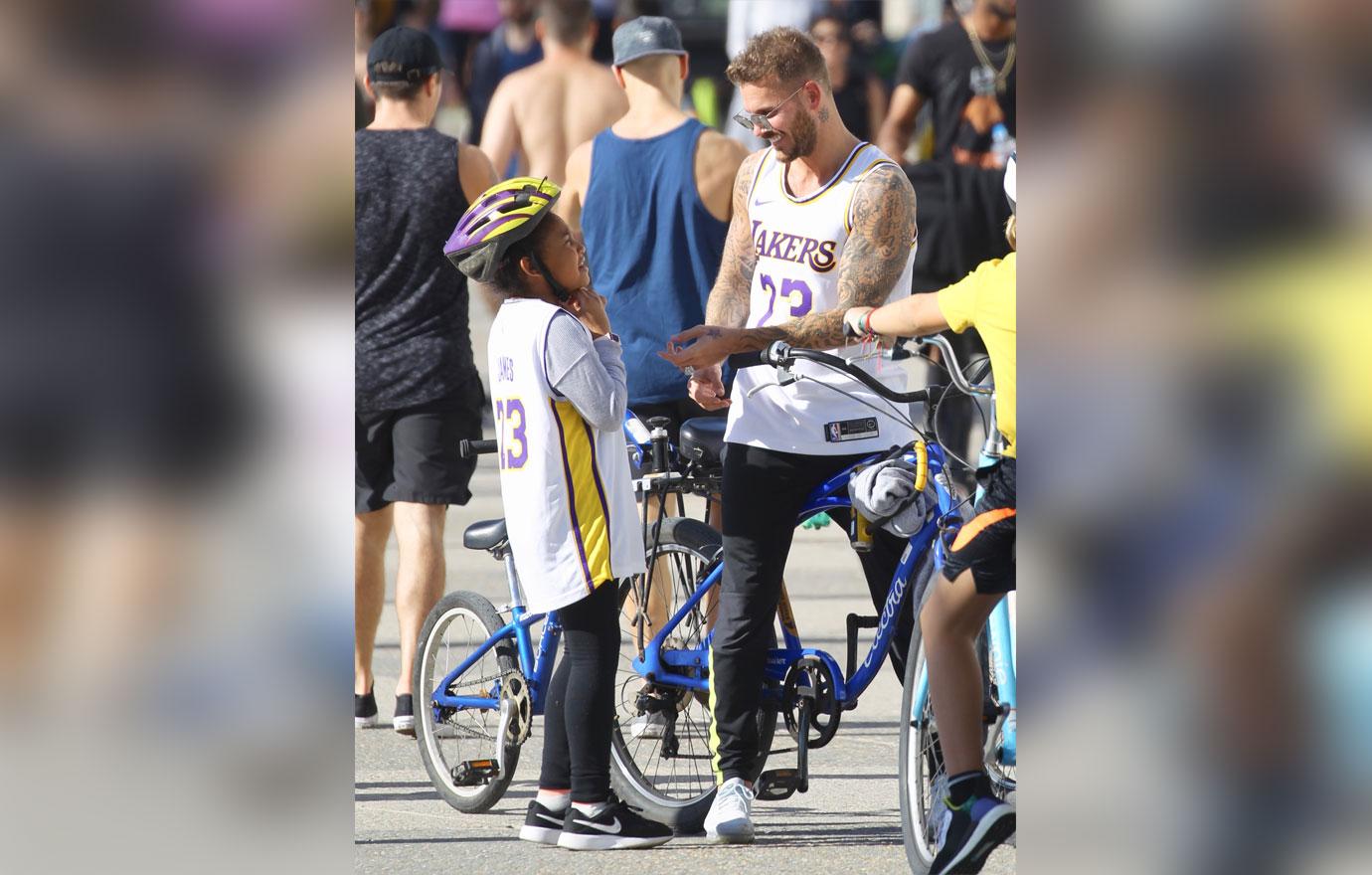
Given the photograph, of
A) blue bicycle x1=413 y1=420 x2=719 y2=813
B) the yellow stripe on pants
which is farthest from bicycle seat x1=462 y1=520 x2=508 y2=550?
the yellow stripe on pants

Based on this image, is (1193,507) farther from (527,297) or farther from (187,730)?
(527,297)

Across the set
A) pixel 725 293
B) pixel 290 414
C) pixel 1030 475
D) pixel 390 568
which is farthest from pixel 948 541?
pixel 390 568

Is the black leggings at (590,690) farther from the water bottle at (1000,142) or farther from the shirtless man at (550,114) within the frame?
the water bottle at (1000,142)

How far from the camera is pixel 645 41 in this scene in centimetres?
666

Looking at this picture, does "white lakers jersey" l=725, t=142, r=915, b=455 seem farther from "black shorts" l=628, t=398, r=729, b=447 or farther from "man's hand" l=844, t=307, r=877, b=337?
"black shorts" l=628, t=398, r=729, b=447

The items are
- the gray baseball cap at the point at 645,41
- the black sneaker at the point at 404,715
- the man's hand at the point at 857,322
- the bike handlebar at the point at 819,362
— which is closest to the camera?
the man's hand at the point at 857,322

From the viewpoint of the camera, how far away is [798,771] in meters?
4.98

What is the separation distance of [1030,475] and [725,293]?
357 cm

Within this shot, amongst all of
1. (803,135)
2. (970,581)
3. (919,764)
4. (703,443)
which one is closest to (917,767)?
(919,764)

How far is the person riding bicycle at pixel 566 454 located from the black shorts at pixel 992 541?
1046 mm

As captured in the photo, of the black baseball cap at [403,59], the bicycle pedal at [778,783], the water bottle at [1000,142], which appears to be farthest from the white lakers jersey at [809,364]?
the water bottle at [1000,142]

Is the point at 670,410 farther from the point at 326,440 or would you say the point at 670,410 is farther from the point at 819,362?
the point at 326,440

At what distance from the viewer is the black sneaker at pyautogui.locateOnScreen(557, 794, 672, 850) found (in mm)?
4918

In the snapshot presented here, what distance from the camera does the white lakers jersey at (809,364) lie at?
4.92 metres
